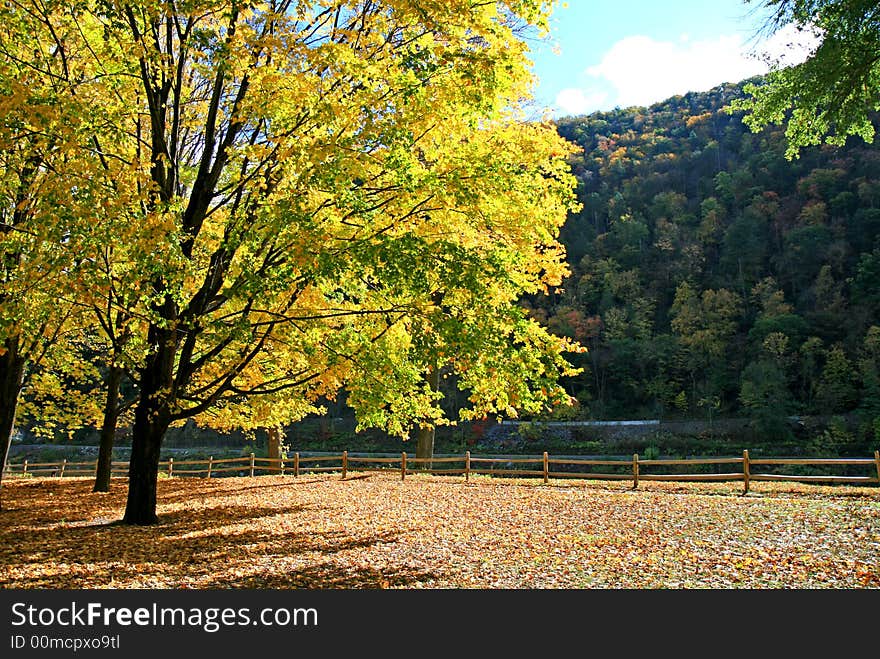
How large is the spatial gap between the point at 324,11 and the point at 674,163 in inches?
3204

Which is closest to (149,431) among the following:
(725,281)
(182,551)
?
(182,551)

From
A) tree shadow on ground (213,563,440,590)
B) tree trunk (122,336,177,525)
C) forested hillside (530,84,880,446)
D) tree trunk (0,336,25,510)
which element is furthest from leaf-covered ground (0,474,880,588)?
forested hillside (530,84,880,446)

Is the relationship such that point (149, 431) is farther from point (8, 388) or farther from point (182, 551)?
point (8, 388)

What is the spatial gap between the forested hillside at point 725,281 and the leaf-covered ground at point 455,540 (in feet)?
109

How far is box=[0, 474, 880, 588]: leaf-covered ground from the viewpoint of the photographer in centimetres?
659

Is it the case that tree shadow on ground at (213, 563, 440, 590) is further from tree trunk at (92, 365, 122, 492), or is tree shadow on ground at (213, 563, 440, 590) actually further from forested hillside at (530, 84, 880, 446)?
forested hillside at (530, 84, 880, 446)

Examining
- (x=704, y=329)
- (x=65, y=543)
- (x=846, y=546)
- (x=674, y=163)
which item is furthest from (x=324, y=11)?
(x=674, y=163)

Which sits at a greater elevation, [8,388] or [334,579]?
[8,388]

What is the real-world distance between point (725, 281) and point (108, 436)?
62.7 metres

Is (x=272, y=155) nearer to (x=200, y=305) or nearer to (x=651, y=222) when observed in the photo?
(x=200, y=305)

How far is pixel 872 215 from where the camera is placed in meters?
58.5

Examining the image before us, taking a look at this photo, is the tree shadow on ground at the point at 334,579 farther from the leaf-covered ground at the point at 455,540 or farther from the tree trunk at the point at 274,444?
the tree trunk at the point at 274,444

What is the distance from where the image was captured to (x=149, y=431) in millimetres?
9797

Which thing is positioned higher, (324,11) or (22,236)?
(324,11)
